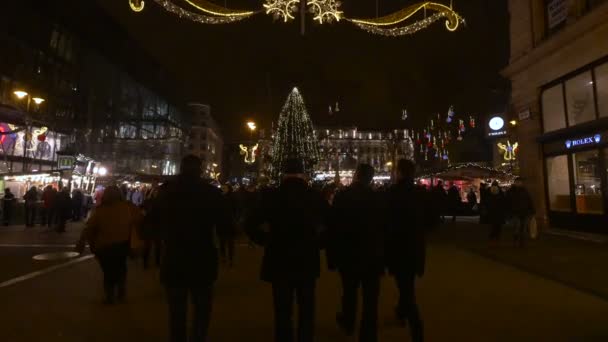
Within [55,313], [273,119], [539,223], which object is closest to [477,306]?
[55,313]

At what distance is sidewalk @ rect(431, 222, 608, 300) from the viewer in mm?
7408

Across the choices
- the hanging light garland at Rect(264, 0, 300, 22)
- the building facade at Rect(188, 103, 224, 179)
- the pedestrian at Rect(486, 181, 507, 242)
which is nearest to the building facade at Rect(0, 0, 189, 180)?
the hanging light garland at Rect(264, 0, 300, 22)

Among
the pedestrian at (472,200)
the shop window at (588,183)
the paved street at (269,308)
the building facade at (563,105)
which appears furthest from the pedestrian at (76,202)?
the shop window at (588,183)

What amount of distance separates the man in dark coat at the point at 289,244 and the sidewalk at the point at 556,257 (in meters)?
5.64

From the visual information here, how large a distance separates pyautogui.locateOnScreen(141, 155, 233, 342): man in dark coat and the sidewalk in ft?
21.1

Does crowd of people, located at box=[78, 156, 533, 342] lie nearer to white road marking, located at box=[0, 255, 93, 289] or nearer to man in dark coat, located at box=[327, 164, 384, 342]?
man in dark coat, located at box=[327, 164, 384, 342]

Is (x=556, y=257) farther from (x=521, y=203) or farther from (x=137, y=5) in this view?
(x=137, y=5)

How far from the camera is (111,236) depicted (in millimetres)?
5973

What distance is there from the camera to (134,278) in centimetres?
801

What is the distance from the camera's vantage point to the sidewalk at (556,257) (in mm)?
7408

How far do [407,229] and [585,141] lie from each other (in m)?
12.6

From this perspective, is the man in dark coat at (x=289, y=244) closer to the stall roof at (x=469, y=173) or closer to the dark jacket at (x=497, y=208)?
the dark jacket at (x=497, y=208)

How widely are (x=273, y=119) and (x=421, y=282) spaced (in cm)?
4250

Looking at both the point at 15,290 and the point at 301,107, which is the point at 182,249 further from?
the point at 301,107
